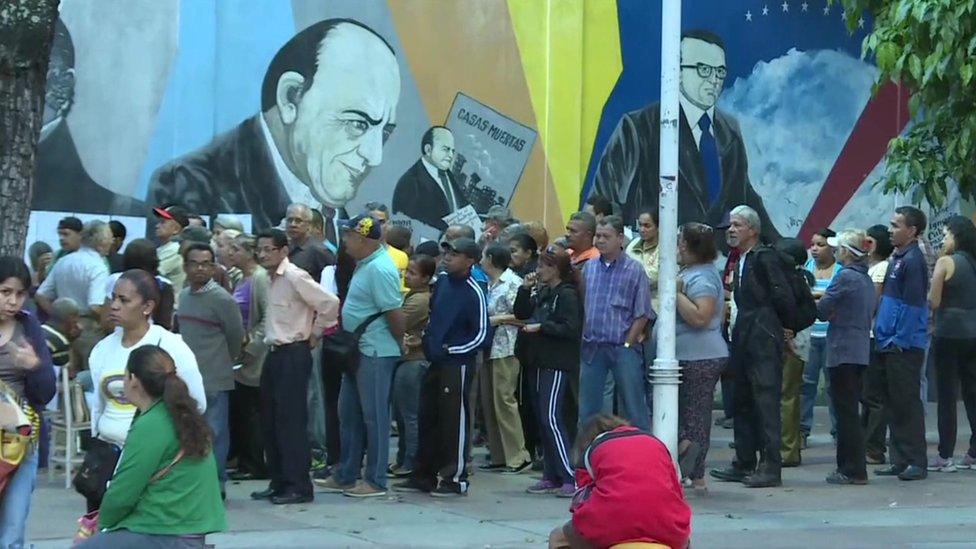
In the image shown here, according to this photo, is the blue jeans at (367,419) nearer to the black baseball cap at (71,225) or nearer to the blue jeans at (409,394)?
the blue jeans at (409,394)

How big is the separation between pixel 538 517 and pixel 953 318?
4.29 meters

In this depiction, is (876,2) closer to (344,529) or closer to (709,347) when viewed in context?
(709,347)

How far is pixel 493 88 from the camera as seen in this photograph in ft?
55.2

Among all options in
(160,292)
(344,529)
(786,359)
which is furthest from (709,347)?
(160,292)

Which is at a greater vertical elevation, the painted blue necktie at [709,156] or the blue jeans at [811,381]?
the painted blue necktie at [709,156]

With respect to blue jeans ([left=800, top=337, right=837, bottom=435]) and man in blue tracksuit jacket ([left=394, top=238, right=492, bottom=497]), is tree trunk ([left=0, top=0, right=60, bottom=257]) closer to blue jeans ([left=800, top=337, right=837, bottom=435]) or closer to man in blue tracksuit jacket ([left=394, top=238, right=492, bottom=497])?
man in blue tracksuit jacket ([left=394, top=238, right=492, bottom=497])

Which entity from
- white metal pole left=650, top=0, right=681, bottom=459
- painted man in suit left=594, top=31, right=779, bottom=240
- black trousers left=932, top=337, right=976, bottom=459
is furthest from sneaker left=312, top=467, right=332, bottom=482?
painted man in suit left=594, top=31, right=779, bottom=240

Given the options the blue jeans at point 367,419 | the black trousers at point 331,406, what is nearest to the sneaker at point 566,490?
the blue jeans at point 367,419

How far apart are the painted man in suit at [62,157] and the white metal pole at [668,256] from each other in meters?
5.89

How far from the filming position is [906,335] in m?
12.8

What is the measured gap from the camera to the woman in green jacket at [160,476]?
6.42 meters

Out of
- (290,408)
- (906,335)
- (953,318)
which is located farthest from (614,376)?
(953,318)

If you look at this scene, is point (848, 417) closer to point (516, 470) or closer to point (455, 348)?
point (516, 470)

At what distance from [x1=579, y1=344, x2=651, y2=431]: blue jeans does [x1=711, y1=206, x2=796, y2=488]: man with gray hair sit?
0.96 meters
